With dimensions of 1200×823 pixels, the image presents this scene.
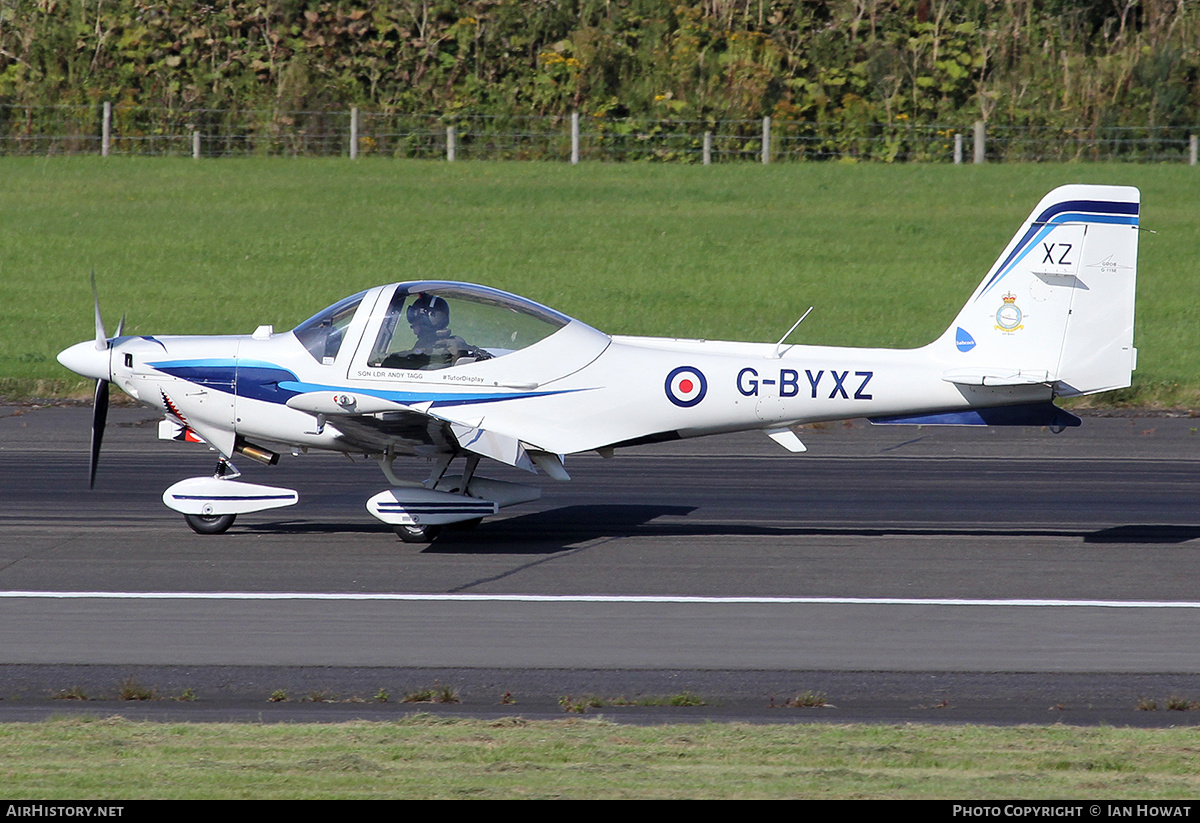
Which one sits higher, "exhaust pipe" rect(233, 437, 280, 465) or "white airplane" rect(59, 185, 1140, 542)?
"white airplane" rect(59, 185, 1140, 542)

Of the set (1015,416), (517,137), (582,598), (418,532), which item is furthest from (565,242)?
(582,598)

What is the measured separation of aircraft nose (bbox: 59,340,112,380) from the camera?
12242mm

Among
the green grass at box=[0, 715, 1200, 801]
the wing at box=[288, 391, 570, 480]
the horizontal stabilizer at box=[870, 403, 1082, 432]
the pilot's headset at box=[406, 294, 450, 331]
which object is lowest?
the green grass at box=[0, 715, 1200, 801]

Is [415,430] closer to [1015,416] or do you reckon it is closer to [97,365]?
[97,365]

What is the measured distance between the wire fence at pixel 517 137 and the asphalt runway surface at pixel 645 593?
24.5m

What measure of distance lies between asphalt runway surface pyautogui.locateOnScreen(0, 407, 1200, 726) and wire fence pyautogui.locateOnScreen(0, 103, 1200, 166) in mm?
24499

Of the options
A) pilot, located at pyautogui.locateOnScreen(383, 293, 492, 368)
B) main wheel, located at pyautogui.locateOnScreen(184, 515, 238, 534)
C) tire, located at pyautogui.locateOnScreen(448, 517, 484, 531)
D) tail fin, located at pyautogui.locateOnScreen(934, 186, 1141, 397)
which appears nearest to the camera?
tail fin, located at pyautogui.locateOnScreen(934, 186, 1141, 397)

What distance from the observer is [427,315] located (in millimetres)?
11727

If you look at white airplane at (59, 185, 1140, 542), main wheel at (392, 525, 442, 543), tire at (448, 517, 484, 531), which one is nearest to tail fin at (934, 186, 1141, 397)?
white airplane at (59, 185, 1140, 542)

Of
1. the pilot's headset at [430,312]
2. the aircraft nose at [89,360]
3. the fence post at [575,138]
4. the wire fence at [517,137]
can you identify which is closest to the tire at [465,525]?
the pilot's headset at [430,312]

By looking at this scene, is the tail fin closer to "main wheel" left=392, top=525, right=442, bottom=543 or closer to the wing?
the wing

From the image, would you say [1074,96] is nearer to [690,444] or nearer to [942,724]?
[690,444]

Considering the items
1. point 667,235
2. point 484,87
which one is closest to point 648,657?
point 667,235
